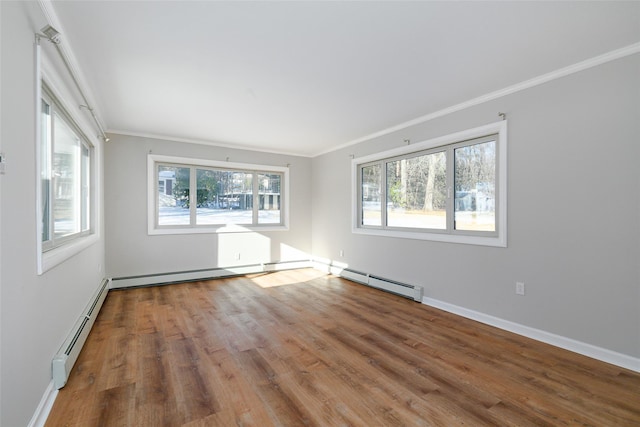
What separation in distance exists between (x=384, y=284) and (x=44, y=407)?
3.88 metres

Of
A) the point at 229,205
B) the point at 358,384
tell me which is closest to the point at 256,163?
the point at 229,205

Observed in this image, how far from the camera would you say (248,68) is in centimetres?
271

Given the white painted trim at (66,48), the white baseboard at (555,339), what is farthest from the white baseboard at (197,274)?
the white baseboard at (555,339)

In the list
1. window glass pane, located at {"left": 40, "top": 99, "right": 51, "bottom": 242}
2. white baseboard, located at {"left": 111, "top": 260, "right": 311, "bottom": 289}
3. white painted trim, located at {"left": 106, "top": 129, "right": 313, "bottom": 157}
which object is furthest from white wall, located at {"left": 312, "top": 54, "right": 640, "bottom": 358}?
window glass pane, located at {"left": 40, "top": 99, "right": 51, "bottom": 242}

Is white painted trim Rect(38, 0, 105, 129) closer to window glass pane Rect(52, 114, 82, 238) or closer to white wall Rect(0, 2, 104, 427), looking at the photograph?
white wall Rect(0, 2, 104, 427)

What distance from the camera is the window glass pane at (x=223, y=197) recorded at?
18.3ft

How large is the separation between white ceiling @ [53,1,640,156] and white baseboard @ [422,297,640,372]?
2473 mm

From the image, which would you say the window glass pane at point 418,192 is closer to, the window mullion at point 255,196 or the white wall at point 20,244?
the window mullion at point 255,196

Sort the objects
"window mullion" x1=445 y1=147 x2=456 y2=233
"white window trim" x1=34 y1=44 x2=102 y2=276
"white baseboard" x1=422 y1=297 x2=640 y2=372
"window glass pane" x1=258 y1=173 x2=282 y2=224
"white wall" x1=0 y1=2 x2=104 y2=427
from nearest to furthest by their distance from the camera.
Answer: "white wall" x1=0 y1=2 x2=104 y2=427
"white window trim" x1=34 y1=44 x2=102 y2=276
"white baseboard" x1=422 y1=297 x2=640 y2=372
"window mullion" x1=445 y1=147 x2=456 y2=233
"window glass pane" x1=258 y1=173 x2=282 y2=224

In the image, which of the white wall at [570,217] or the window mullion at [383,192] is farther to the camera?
the window mullion at [383,192]

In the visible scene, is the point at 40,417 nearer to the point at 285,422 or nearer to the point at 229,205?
the point at 285,422

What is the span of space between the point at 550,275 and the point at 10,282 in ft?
13.0

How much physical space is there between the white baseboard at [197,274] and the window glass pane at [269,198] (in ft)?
3.08

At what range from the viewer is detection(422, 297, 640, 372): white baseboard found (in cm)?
242
